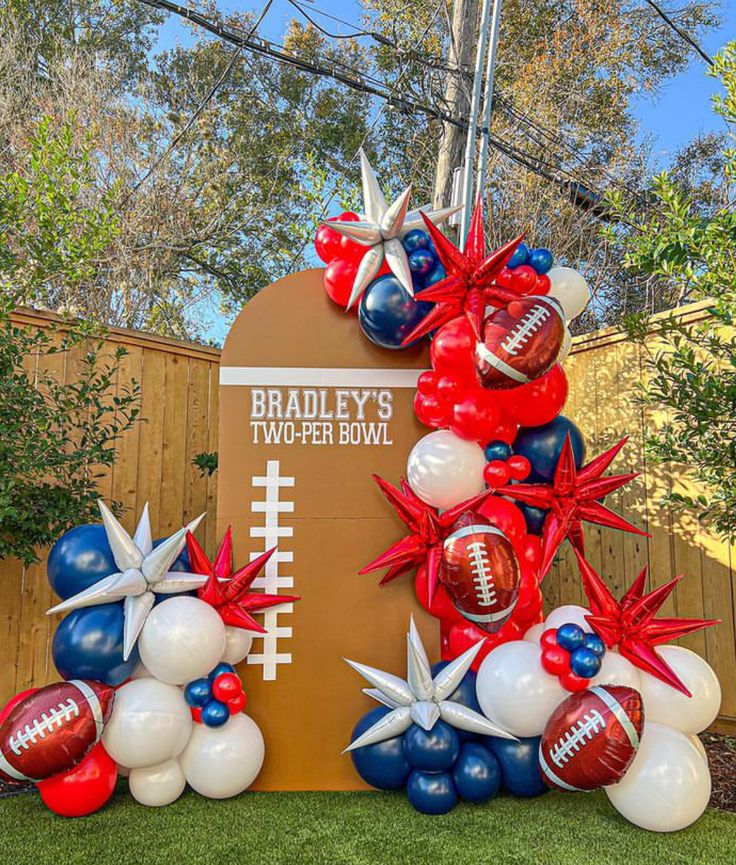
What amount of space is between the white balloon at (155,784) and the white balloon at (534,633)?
143cm

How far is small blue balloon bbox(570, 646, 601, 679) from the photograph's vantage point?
237 centimetres

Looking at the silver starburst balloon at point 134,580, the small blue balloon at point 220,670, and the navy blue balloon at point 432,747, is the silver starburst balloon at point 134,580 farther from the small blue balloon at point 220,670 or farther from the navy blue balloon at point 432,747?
the navy blue balloon at point 432,747

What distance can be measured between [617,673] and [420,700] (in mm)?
702

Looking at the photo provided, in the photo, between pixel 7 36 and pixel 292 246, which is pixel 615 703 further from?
pixel 7 36

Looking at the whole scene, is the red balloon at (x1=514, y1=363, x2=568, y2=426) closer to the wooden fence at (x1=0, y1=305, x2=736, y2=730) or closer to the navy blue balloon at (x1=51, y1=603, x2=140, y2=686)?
the wooden fence at (x1=0, y1=305, x2=736, y2=730)

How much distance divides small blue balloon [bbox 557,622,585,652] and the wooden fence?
1287 millimetres

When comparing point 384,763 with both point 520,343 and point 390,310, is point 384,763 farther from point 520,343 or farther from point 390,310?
point 390,310

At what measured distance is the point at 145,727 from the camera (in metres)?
2.40

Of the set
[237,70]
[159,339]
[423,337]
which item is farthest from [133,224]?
[423,337]

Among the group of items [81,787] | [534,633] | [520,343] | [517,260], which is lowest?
[81,787]

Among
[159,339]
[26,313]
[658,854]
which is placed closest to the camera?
[658,854]

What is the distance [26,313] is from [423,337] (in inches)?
78.1

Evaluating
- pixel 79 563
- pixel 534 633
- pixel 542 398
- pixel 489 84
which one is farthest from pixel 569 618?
pixel 489 84

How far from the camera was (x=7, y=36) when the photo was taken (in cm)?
852
